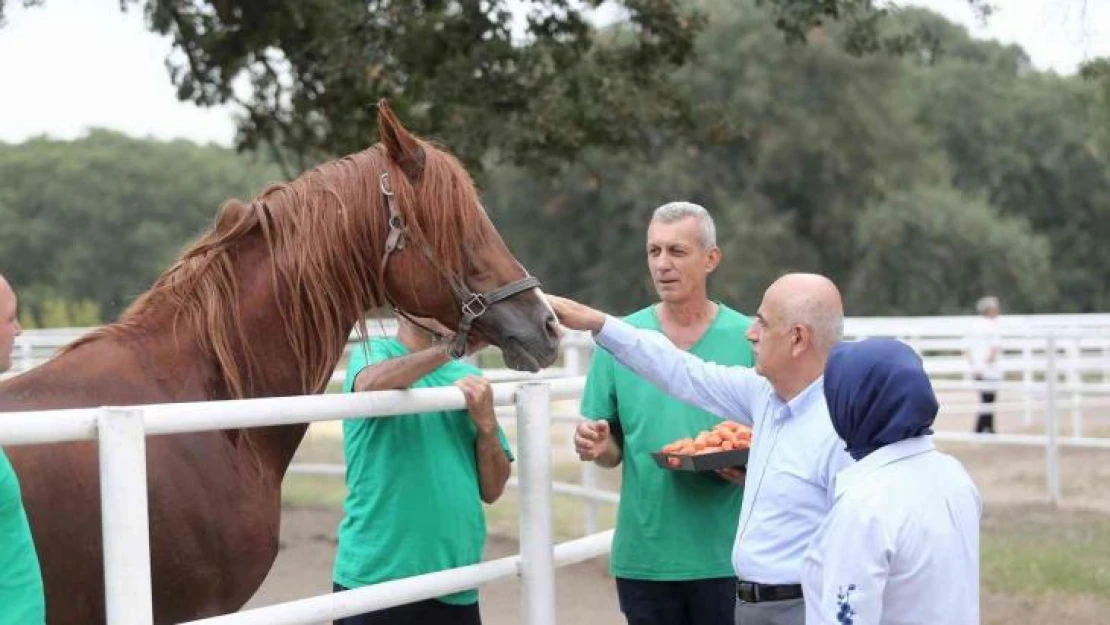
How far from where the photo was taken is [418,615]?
3.62 metres

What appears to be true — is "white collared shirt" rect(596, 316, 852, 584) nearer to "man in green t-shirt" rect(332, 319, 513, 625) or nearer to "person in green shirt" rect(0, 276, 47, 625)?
"man in green t-shirt" rect(332, 319, 513, 625)

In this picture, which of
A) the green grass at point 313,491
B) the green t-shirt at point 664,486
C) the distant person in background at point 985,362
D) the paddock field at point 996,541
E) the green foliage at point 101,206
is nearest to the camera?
the green t-shirt at point 664,486

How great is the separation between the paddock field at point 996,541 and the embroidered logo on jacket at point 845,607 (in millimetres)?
4918

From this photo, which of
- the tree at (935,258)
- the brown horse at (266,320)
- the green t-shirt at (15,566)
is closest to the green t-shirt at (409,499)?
the brown horse at (266,320)

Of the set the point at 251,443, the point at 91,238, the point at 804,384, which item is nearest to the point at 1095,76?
the point at 804,384

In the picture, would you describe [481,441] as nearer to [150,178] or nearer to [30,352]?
[30,352]

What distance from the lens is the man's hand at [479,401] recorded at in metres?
3.48

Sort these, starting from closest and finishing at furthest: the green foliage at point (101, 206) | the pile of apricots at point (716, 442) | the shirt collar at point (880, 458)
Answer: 1. the shirt collar at point (880, 458)
2. the pile of apricots at point (716, 442)
3. the green foliage at point (101, 206)

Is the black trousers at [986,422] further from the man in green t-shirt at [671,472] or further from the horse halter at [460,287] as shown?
the horse halter at [460,287]

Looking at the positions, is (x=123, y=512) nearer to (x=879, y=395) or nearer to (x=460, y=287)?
(x=460, y=287)

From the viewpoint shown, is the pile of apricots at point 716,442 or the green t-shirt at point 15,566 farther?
the pile of apricots at point 716,442

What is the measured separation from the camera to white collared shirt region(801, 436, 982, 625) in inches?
96.7

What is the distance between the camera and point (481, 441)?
3627mm

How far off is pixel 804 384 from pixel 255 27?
26.9 feet
